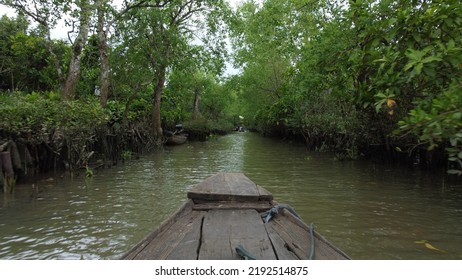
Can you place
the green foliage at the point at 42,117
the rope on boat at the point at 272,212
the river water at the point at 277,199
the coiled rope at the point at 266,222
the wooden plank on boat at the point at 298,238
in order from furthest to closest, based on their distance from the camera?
the green foliage at the point at 42,117, the river water at the point at 277,199, the rope on boat at the point at 272,212, the wooden plank on boat at the point at 298,238, the coiled rope at the point at 266,222

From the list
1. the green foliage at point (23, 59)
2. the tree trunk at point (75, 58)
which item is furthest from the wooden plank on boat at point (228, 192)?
the green foliage at point (23, 59)

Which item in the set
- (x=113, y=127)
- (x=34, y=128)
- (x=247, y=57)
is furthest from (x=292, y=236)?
(x=247, y=57)

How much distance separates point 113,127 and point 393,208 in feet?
34.4

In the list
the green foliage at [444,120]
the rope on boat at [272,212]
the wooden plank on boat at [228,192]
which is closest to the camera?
the green foliage at [444,120]

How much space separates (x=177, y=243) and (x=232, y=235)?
537mm

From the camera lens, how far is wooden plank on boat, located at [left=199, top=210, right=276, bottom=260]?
3.13 meters

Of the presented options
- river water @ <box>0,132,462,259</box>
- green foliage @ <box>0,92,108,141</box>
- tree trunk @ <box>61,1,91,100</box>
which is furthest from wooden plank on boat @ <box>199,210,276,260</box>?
tree trunk @ <box>61,1,91,100</box>

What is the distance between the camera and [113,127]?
14016 mm

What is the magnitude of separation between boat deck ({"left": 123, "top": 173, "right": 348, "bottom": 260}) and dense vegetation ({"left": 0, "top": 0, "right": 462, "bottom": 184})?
1574 mm

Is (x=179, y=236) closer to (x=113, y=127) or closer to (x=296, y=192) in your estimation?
(x=296, y=192)

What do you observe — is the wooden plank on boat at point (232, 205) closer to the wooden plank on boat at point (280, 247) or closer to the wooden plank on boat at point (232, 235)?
the wooden plank on boat at point (232, 235)

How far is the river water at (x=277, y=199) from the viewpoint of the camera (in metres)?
4.94

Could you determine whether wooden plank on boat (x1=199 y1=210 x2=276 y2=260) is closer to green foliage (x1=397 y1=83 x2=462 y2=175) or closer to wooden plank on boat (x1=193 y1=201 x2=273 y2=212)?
wooden plank on boat (x1=193 y1=201 x2=273 y2=212)

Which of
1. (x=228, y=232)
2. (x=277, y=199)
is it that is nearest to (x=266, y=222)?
(x=228, y=232)
